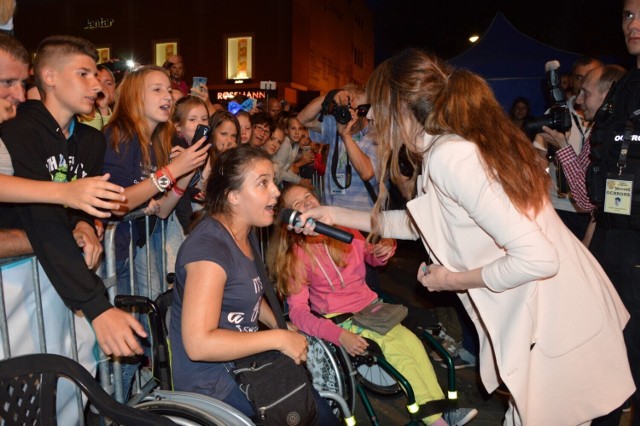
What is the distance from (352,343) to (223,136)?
2.35 metres

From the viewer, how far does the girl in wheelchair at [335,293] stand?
304 centimetres

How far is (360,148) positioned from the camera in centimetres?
457

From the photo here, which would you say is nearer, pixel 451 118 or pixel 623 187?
pixel 451 118

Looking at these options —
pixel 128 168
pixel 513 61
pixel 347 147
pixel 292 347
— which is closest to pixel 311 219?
pixel 292 347

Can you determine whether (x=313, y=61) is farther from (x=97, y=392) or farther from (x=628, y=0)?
(x=97, y=392)

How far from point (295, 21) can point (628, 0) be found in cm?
1936

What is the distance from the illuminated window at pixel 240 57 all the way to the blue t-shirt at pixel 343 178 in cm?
1740

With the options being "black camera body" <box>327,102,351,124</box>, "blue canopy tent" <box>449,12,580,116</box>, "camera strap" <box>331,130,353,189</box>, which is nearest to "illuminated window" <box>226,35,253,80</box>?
"blue canopy tent" <box>449,12,580,116</box>

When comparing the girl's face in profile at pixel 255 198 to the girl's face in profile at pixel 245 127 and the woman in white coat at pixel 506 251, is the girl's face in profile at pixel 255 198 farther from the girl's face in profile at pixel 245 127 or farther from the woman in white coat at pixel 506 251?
the girl's face in profile at pixel 245 127

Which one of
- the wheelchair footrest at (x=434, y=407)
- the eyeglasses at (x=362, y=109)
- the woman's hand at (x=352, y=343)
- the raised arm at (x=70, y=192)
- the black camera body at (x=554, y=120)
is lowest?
the wheelchair footrest at (x=434, y=407)

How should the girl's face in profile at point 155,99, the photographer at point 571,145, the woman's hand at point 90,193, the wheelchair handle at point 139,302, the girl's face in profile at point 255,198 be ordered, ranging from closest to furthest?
the woman's hand at point 90,193, the wheelchair handle at point 139,302, the girl's face in profile at point 255,198, the girl's face in profile at point 155,99, the photographer at point 571,145

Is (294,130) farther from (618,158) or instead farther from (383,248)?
(618,158)

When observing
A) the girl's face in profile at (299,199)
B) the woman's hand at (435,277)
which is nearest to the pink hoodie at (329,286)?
the girl's face in profile at (299,199)

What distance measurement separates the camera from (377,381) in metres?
3.50
